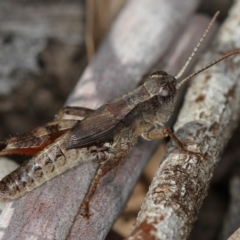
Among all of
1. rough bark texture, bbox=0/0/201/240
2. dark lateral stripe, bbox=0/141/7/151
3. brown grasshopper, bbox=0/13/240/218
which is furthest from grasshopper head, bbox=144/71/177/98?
dark lateral stripe, bbox=0/141/7/151

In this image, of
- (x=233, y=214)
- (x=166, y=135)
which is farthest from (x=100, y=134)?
(x=233, y=214)

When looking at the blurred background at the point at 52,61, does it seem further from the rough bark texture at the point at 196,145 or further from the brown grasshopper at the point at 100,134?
the rough bark texture at the point at 196,145

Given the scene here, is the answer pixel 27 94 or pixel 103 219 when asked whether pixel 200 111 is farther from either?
pixel 27 94

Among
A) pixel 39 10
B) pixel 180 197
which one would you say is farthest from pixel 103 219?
pixel 39 10

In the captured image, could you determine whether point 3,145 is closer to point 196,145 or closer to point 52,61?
point 196,145

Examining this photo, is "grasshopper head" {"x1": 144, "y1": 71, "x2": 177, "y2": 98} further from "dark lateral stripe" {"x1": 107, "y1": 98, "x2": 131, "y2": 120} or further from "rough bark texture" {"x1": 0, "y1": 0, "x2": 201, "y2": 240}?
"rough bark texture" {"x1": 0, "y1": 0, "x2": 201, "y2": 240}

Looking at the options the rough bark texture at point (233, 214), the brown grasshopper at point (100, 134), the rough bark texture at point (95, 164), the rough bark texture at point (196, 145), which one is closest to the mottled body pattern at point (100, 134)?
the brown grasshopper at point (100, 134)

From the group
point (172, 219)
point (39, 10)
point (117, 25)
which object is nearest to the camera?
point (172, 219)
